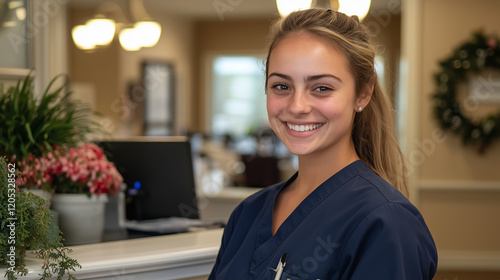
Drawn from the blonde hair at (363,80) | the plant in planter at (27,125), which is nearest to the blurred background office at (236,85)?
the blonde hair at (363,80)

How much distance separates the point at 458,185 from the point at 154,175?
2.82 m

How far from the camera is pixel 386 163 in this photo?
1.38 metres

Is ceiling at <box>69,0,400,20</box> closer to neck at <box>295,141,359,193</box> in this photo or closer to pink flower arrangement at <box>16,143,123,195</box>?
pink flower arrangement at <box>16,143,123,195</box>

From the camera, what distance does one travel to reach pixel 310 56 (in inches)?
47.8

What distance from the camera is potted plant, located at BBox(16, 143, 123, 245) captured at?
1648 mm

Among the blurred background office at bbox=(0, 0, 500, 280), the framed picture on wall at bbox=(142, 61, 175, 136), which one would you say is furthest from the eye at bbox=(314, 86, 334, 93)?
the framed picture on wall at bbox=(142, 61, 175, 136)

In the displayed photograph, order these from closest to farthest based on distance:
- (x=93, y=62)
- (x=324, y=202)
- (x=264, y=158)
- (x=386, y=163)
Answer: (x=324, y=202) → (x=386, y=163) → (x=264, y=158) → (x=93, y=62)

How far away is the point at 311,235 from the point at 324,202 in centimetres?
9

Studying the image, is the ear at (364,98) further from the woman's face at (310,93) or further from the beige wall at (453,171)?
the beige wall at (453,171)

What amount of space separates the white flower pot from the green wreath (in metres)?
3.06

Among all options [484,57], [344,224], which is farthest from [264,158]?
[344,224]

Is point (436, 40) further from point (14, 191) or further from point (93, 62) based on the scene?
point (93, 62)

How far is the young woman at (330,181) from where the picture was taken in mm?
1079

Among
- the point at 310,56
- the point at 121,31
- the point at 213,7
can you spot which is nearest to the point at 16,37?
the point at 310,56
